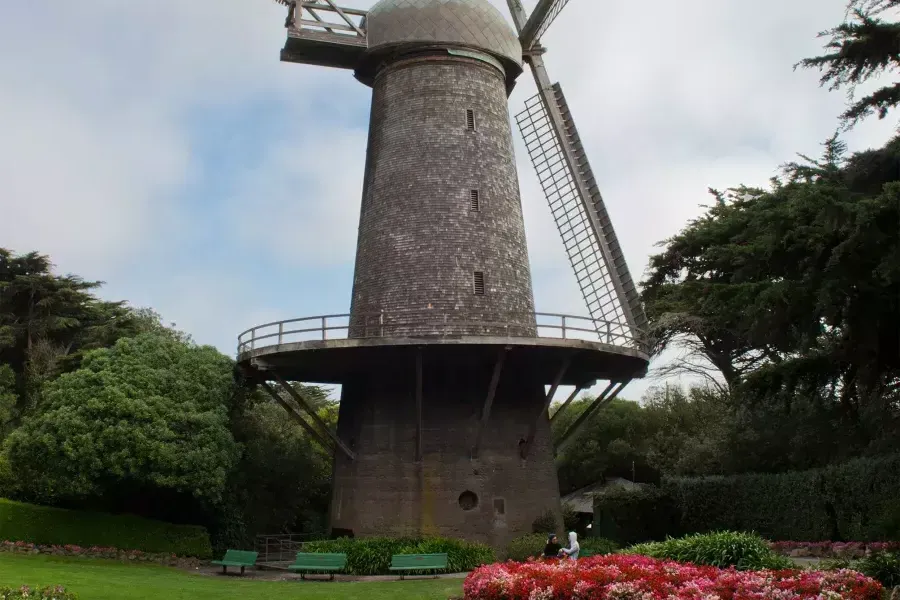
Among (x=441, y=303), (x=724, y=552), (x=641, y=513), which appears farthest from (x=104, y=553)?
(x=641, y=513)

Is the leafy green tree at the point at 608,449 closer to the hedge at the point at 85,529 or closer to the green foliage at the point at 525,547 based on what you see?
the green foliage at the point at 525,547

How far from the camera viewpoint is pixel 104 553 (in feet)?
65.6

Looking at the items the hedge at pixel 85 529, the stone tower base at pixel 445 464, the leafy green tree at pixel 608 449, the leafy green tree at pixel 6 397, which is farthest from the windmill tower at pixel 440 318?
the leafy green tree at pixel 608 449

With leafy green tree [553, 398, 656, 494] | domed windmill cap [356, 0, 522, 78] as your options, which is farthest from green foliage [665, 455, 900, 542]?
domed windmill cap [356, 0, 522, 78]

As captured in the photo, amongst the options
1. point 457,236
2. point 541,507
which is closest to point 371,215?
point 457,236

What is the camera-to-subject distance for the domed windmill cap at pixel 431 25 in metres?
21.2

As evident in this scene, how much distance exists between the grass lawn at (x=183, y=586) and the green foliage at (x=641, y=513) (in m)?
12.2

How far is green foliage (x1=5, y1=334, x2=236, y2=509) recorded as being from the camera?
1905 cm

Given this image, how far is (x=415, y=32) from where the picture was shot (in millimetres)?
21141

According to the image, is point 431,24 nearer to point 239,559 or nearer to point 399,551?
point 399,551

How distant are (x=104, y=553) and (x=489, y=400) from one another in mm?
9665

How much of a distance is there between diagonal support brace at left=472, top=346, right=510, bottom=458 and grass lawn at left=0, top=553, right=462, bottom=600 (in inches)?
145

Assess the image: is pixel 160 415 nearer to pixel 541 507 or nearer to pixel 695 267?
pixel 541 507

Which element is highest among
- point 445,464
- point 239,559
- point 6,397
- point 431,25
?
point 431,25
